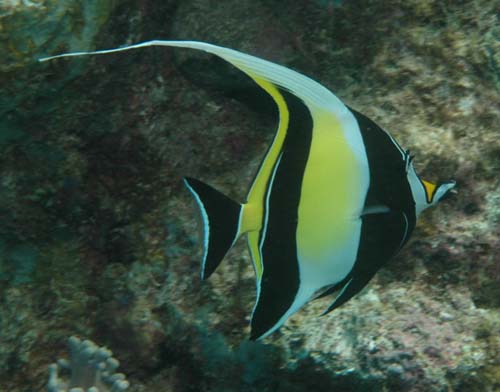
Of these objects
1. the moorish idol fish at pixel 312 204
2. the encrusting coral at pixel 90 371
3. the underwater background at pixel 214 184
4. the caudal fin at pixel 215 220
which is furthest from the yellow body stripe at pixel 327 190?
the encrusting coral at pixel 90 371

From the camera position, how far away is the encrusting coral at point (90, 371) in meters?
2.28

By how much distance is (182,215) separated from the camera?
2.43 m

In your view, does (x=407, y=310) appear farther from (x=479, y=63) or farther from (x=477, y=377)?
(x=479, y=63)

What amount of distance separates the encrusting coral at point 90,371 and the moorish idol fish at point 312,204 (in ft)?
3.83

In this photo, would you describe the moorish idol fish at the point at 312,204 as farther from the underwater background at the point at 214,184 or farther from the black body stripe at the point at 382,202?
the underwater background at the point at 214,184

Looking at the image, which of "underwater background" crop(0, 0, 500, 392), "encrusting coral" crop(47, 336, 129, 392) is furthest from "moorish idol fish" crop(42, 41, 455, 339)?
"encrusting coral" crop(47, 336, 129, 392)

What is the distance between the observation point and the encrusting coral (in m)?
2.28

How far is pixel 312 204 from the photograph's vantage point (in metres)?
1.34

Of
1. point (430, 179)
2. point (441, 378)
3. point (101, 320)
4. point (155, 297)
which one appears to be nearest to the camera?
point (441, 378)

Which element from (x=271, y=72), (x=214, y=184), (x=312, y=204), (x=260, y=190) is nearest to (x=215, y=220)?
(x=260, y=190)

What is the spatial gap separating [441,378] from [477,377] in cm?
17

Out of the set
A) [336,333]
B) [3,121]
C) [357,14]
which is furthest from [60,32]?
[336,333]

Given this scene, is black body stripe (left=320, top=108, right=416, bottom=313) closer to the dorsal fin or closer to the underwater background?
the dorsal fin

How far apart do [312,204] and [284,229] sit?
0.10m
